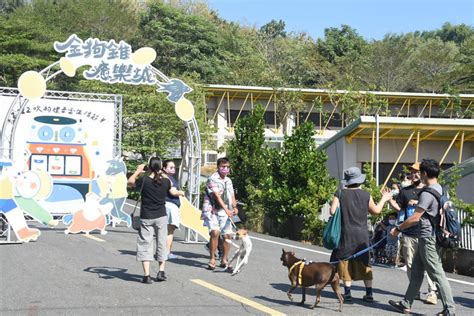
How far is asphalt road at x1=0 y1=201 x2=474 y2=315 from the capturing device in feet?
25.7

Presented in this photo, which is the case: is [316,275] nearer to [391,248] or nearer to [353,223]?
[353,223]

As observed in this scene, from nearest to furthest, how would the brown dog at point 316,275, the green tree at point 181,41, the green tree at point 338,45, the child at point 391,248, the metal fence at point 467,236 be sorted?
the brown dog at point 316,275
the metal fence at point 467,236
the child at point 391,248
the green tree at point 181,41
the green tree at point 338,45

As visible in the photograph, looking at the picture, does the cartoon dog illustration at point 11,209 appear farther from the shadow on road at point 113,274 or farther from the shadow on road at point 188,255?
the shadow on road at point 113,274

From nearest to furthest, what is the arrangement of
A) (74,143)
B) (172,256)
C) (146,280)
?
(146,280) → (172,256) → (74,143)

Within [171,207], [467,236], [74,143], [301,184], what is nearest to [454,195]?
[467,236]

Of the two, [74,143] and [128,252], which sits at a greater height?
[74,143]

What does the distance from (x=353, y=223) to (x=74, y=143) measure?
44.9 feet

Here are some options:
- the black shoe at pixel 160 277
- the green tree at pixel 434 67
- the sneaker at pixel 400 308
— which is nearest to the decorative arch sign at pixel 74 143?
the black shoe at pixel 160 277

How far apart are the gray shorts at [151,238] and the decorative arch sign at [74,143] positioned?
5.92 m

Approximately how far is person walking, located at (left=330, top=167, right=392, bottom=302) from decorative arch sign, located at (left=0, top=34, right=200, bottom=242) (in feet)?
26.4

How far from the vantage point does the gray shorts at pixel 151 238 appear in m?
9.34

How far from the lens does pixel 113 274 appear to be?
10281 millimetres

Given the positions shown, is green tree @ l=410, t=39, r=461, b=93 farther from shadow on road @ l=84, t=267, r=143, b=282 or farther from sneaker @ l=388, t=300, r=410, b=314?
sneaker @ l=388, t=300, r=410, b=314

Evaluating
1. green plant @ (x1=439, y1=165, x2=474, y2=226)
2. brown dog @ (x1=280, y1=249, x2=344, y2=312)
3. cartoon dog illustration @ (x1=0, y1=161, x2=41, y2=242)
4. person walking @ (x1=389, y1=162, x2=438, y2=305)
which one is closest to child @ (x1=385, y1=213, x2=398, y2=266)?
green plant @ (x1=439, y1=165, x2=474, y2=226)
